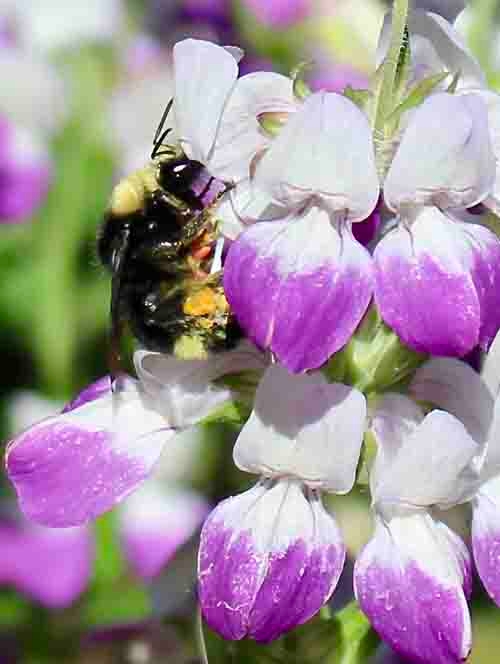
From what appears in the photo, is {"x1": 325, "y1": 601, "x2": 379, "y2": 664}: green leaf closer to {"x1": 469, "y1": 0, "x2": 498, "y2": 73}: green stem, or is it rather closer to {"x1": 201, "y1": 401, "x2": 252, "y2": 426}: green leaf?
{"x1": 201, "y1": 401, "x2": 252, "y2": 426}: green leaf

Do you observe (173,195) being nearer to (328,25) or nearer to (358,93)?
(358,93)

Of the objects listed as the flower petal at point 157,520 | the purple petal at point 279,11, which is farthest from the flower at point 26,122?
the flower petal at point 157,520

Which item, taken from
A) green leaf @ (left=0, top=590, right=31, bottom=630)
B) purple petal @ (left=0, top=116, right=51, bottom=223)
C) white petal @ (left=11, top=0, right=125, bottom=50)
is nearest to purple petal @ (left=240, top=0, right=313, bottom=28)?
white petal @ (left=11, top=0, right=125, bottom=50)

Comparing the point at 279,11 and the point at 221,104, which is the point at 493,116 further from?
the point at 279,11

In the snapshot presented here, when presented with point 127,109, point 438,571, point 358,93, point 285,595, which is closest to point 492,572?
point 438,571

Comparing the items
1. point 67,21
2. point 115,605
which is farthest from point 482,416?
point 67,21

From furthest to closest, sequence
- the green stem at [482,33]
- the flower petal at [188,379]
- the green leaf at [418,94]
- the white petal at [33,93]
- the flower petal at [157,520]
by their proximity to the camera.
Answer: the white petal at [33,93] < the flower petal at [157,520] < the green stem at [482,33] < the flower petal at [188,379] < the green leaf at [418,94]

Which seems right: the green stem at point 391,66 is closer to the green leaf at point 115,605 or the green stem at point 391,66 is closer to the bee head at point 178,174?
the bee head at point 178,174
